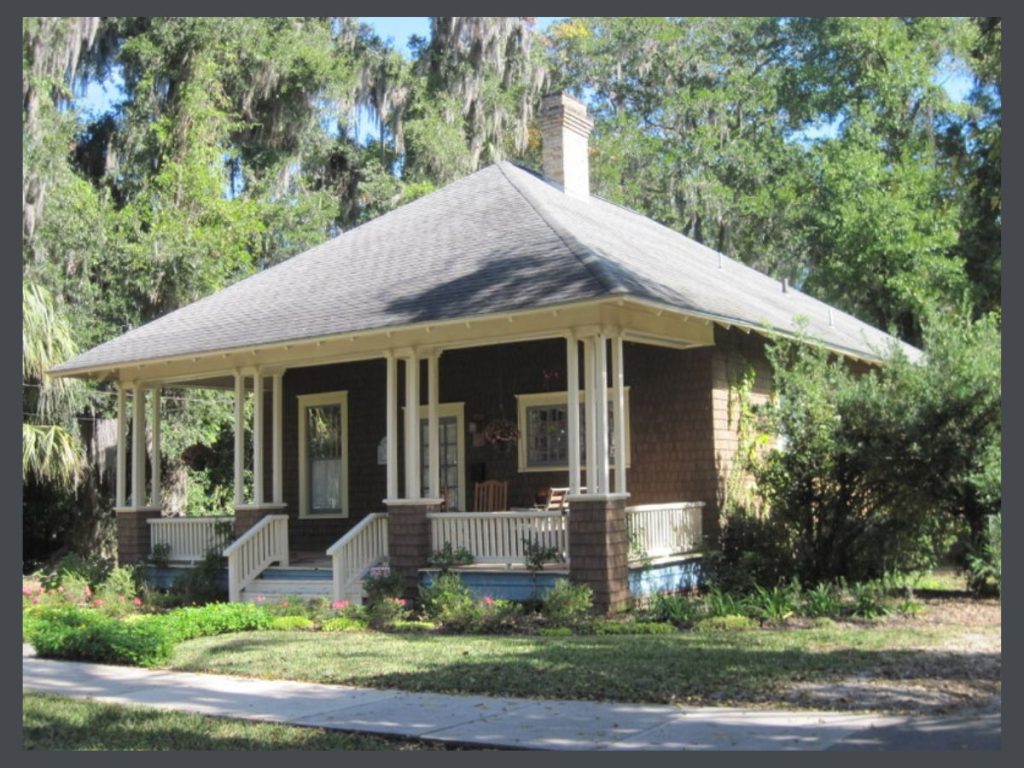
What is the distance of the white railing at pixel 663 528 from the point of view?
13664 millimetres

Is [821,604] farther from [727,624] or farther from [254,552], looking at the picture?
[254,552]

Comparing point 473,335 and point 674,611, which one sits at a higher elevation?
point 473,335

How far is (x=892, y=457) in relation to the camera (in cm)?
1320

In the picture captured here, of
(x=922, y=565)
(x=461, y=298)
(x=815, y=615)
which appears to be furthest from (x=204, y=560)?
(x=922, y=565)

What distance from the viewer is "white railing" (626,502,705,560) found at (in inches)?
538

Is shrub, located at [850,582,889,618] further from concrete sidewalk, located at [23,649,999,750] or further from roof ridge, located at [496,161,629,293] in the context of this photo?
concrete sidewalk, located at [23,649,999,750]

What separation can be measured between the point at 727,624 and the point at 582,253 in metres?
4.89

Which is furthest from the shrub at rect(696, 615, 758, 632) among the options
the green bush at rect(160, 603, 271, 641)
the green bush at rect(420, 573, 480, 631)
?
the green bush at rect(160, 603, 271, 641)

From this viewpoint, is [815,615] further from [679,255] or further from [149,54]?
[149,54]

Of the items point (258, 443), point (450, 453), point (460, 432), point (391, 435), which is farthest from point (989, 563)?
point (258, 443)

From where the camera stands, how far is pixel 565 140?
1958 centimetres

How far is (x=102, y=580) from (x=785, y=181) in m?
25.1

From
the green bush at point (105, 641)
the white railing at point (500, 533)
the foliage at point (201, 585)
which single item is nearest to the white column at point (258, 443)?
the foliage at point (201, 585)

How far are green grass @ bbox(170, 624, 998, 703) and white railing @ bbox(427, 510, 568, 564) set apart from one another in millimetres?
1826
